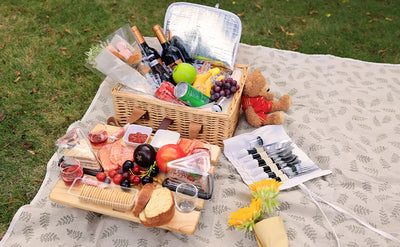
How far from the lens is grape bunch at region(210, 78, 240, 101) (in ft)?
6.53

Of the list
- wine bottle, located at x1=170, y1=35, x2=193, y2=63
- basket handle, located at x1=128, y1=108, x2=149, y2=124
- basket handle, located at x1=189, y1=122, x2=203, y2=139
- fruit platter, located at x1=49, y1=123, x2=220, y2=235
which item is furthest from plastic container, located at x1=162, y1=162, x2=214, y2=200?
wine bottle, located at x1=170, y1=35, x2=193, y2=63

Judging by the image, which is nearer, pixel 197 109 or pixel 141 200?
pixel 141 200

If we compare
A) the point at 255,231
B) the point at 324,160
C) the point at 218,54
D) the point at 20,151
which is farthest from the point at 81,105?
the point at 324,160

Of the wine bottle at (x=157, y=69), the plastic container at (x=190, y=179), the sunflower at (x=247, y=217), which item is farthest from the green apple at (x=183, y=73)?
the sunflower at (x=247, y=217)

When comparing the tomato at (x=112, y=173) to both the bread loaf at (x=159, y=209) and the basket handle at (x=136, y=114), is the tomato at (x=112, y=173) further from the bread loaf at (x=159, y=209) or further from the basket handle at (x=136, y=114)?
the basket handle at (x=136, y=114)

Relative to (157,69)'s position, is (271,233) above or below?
below

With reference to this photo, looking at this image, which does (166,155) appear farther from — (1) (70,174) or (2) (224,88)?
(2) (224,88)

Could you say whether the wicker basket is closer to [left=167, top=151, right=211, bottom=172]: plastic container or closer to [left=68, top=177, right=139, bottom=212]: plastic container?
[left=167, top=151, right=211, bottom=172]: plastic container

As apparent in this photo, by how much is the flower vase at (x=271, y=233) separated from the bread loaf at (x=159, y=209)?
0.45 metres

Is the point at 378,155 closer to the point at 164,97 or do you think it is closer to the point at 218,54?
the point at 218,54

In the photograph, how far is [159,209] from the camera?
4.74 ft

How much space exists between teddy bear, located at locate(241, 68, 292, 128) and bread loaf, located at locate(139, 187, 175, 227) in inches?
38.8

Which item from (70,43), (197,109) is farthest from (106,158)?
(70,43)

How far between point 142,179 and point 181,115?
20.7 inches
